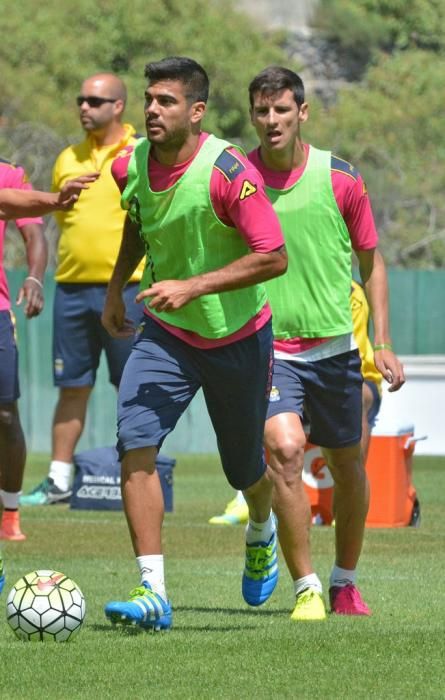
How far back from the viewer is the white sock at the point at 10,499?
34.0 feet

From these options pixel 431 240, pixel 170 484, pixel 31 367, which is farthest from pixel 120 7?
pixel 170 484

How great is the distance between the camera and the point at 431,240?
1001 inches

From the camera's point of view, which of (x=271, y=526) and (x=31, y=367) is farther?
(x=31, y=367)

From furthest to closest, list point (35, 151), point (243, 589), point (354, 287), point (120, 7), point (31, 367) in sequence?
point (120, 7)
point (35, 151)
point (31, 367)
point (354, 287)
point (243, 589)

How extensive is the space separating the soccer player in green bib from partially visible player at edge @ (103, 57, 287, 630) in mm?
416

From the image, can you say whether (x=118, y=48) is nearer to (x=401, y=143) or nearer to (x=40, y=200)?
(x=401, y=143)

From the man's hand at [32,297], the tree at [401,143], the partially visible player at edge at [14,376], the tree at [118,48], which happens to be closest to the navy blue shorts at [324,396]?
the partially visible player at edge at [14,376]

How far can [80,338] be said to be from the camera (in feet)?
42.0

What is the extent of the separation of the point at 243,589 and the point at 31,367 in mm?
13210

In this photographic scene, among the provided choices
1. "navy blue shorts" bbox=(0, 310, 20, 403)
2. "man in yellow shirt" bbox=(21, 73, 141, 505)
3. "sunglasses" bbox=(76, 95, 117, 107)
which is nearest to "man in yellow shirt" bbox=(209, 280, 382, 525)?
"man in yellow shirt" bbox=(21, 73, 141, 505)

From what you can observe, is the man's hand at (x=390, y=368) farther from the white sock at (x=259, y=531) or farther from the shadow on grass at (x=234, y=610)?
the shadow on grass at (x=234, y=610)

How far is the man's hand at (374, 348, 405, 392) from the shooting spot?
7461mm

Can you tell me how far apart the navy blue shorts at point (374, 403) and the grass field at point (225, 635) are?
892 millimetres

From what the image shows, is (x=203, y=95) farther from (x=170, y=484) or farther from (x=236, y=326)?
(x=170, y=484)
